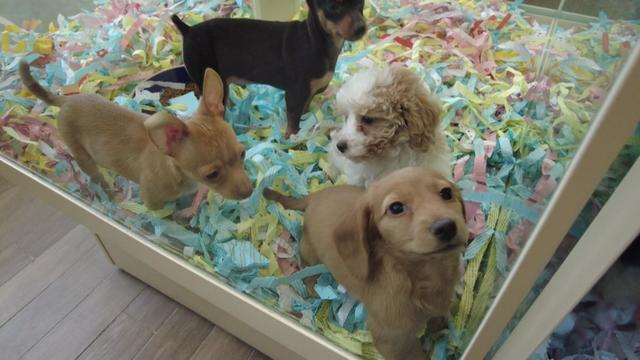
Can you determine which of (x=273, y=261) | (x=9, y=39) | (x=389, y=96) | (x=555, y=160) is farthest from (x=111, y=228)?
(x=555, y=160)

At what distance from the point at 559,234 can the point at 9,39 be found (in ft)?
4.62

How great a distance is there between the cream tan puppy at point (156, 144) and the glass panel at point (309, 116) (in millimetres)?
50

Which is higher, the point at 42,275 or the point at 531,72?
the point at 531,72

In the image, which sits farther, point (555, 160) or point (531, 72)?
point (531, 72)

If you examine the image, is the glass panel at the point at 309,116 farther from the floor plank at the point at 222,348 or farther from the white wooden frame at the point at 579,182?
the floor plank at the point at 222,348

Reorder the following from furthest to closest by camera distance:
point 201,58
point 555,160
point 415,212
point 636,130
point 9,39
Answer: point 9,39 → point 201,58 → point 415,212 → point 555,160 → point 636,130

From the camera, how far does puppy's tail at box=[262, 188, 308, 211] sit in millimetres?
919

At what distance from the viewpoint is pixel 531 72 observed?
3.45 feet

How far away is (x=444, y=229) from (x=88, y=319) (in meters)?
1.21

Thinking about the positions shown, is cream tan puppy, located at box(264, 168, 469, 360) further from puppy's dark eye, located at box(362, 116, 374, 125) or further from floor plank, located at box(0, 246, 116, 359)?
floor plank, located at box(0, 246, 116, 359)

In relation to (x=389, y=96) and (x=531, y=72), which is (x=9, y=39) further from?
(x=531, y=72)

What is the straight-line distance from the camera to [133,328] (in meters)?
1.31

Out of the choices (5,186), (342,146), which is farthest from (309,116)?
(5,186)

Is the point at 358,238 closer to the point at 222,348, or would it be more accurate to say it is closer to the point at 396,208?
the point at 396,208
